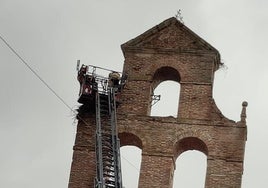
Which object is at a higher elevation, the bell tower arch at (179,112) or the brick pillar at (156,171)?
the bell tower arch at (179,112)

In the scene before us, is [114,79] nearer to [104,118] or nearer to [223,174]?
[104,118]

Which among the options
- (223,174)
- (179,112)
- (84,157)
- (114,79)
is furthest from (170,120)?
(84,157)

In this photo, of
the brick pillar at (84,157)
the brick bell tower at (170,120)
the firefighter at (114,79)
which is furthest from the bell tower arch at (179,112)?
the brick pillar at (84,157)

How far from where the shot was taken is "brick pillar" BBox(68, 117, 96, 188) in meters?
28.4

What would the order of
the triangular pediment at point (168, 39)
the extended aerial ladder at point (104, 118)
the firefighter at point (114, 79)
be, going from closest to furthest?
the extended aerial ladder at point (104, 118) → the firefighter at point (114, 79) → the triangular pediment at point (168, 39)

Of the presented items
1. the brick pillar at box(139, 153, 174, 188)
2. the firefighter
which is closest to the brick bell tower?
the brick pillar at box(139, 153, 174, 188)

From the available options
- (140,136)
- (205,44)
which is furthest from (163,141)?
(205,44)

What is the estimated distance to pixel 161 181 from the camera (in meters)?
28.1

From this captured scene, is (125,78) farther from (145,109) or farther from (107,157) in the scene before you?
(107,157)

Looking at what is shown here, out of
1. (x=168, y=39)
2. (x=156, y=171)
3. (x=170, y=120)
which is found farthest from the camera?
(x=168, y=39)

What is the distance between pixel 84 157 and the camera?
28.8 m

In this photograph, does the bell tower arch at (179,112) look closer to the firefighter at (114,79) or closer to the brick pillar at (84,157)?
the firefighter at (114,79)

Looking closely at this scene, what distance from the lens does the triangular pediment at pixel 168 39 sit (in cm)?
3022

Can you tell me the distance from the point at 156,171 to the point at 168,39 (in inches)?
178
